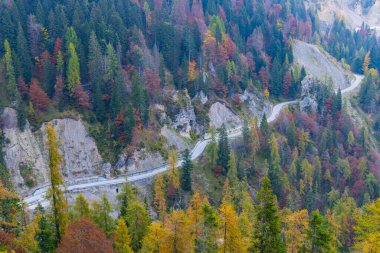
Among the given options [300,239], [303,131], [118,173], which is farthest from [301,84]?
[300,239]

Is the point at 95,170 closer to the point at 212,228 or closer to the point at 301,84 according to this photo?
the point at 212,228

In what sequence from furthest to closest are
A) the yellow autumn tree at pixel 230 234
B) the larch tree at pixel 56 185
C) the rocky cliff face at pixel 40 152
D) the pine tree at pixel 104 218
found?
the rocky cliff face at pixel 40 152, the pine tree at pixel 104 218, the larch tree at pixel 56 185, the yellow autumn tree at pixel 230 234

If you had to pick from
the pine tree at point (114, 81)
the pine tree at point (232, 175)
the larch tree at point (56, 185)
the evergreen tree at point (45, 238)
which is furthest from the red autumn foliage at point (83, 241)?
the pine tree at point (114, 81)

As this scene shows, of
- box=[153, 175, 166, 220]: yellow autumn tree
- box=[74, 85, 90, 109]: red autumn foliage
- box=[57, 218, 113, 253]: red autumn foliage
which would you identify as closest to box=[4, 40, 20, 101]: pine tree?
box=[74, 85, 90, 109]: red autumn foliage

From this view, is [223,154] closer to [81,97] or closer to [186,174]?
[186,174]

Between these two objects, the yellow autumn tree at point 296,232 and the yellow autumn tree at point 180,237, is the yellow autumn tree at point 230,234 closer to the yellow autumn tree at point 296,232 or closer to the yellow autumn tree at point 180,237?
the yellow autumn tree at point 180,237

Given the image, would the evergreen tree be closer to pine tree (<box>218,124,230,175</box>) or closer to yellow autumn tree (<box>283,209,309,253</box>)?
yellow autumn tree (<box>283,209,309,253</box>)
